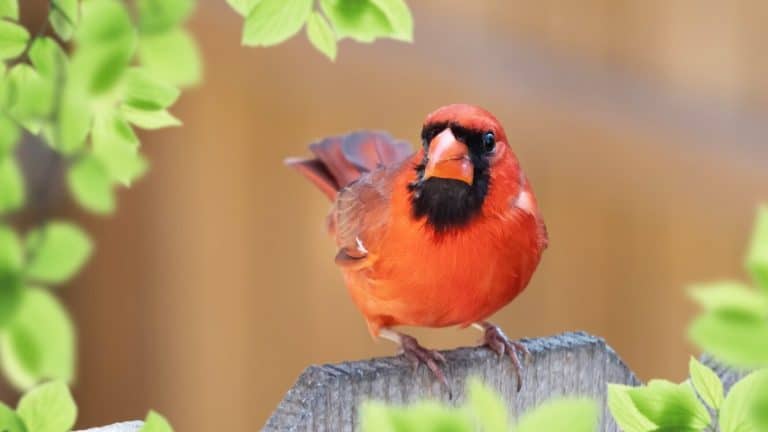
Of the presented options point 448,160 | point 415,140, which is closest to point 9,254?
point 448,160

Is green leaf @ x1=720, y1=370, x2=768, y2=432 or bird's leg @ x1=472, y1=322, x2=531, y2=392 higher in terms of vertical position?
A: bird's leg @ x1=472, y1=322, x2=531, y2=392

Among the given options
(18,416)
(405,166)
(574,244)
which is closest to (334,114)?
→ (574,244)

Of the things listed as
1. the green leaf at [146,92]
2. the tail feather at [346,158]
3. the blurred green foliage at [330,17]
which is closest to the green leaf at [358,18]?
the blurred green foliage at [330,17]

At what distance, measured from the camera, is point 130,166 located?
841mm

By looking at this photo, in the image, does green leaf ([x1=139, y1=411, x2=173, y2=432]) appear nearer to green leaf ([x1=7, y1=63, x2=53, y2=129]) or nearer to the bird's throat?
green leaf ([x1=7, y1=63, x2=53, y2=129])

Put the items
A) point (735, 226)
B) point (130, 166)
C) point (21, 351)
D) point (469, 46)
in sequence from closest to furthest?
point (21, 351) → point (130, 166) → point (735, 226) → point (469, 46)

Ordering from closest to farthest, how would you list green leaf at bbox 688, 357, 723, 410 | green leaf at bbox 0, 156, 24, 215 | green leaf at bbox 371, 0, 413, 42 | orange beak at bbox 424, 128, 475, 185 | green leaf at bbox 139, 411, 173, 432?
green leaf at bbox 0, 156, 24, 215
green leaf at bbox 139, 411, 173, 432
green leaf at bbox 688, 357, 723, 410
green leaf at bbox 371, 0, 413, 42
orange beak at bbox 424, 128, 475, 185

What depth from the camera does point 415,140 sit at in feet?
12.3

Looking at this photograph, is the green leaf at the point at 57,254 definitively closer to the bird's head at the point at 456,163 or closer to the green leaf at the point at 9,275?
the green leaf at the point at 9,275

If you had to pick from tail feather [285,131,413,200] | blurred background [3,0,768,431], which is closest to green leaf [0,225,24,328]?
tail feather [285,131,413,200]

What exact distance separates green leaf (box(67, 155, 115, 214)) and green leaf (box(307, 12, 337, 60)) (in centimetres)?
40

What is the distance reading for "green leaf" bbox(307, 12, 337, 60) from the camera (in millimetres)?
1134

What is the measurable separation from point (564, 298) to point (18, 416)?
297cm

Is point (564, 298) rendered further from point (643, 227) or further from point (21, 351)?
point (21, 351)
